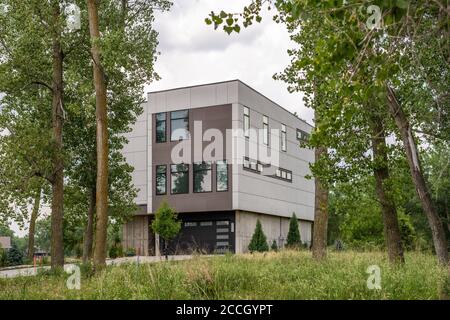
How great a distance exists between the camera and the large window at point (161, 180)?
4347 centimetres

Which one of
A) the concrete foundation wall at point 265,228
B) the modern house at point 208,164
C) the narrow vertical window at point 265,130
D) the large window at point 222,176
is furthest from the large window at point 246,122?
the concrete foundation wall at point 265,228

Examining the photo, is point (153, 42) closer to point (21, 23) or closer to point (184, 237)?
point (21, 23)

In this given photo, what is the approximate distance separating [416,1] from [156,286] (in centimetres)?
664

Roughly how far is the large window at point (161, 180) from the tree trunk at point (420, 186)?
104ft

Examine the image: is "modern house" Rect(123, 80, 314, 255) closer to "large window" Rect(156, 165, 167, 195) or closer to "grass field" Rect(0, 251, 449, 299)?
"large window" Rect(156, 165, 167, 195)

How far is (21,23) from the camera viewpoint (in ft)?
69.3

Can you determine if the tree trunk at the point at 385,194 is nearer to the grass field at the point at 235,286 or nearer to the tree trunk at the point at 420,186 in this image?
the tree trunk at the point at 420,186

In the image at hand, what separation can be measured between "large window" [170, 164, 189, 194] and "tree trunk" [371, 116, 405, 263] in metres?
27.1

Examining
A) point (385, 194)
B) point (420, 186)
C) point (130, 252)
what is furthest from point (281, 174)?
point (420, 186)

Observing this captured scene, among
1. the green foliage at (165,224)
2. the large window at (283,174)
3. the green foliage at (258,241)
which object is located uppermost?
the large window at (283,174)

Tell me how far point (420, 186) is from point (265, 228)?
34.7 metres

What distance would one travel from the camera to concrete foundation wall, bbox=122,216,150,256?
45.6 metres

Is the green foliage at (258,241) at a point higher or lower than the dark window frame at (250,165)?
lower

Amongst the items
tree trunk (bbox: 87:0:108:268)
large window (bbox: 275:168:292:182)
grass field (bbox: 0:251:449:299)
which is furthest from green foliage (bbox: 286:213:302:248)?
grass field (bbox: 0:251:449:299)
